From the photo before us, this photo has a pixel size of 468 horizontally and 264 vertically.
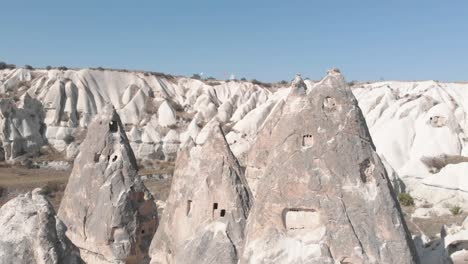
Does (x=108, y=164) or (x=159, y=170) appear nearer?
(x=108, y=164)

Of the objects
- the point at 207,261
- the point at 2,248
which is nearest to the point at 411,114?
the point at 207,261

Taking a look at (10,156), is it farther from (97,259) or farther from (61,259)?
(61,259)

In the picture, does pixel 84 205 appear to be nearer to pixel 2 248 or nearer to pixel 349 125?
pixel 2 248

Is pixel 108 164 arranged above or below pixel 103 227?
above

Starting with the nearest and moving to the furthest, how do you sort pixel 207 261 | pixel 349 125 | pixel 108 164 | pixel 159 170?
pixel 349 125 → pixel 207 261 → pixel 108 164 → pixel 159 170

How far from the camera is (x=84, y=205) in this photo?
8859 millimetres

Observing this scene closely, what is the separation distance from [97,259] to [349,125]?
17.2ft

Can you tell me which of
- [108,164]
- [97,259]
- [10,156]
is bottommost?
[10,156]

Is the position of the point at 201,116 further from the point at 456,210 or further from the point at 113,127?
the point at 113,127

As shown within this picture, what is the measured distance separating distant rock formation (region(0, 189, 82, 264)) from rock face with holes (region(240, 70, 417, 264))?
154cm

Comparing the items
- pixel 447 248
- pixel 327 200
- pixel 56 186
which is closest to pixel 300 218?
pixel 327 200

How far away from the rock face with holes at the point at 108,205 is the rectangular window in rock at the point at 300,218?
4536mm

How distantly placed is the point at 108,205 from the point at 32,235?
421 cm

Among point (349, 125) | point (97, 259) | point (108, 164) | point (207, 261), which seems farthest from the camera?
point (108, 164)
